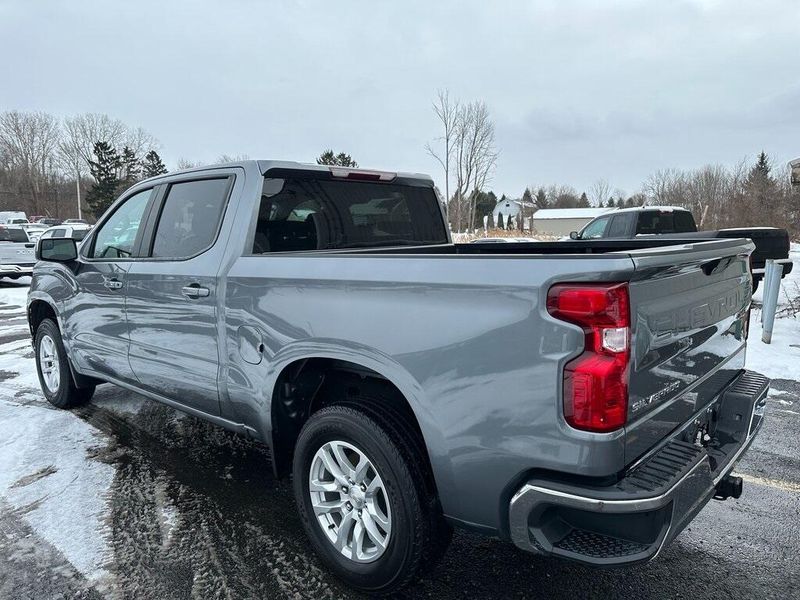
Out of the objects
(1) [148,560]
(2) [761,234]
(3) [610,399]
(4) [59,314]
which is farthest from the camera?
(2) [761,234]

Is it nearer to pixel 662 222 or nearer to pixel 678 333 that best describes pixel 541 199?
pixel 662 222

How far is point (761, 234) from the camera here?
9.45m

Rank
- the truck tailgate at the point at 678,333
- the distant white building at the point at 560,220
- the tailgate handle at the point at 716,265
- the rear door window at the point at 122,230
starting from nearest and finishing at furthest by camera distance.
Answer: the truck tailgate at the point at 678,333 < the tailgate handle at the point at 716,265 < the rear door window at the point at 122,230 < the distant white building at the point at 560,220

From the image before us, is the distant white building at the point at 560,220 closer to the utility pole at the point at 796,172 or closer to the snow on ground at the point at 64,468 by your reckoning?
the utility pole at the point at 796,172

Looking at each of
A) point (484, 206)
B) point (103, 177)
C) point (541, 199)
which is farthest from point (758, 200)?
point (541, 199)

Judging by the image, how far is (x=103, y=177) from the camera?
6175 cm

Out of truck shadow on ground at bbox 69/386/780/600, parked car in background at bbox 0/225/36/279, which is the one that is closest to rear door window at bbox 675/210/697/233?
truck shadow on ground at bbox 69/386/780/600

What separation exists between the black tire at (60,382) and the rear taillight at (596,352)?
467cm

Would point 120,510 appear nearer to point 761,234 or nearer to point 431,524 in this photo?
point 431,524

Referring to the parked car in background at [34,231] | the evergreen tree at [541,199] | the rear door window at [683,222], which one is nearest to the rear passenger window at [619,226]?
the rear door window at [683,222]

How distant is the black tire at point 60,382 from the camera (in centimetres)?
485

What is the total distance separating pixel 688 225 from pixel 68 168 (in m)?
79.6

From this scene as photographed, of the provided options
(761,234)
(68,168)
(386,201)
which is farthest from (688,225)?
(68,168)

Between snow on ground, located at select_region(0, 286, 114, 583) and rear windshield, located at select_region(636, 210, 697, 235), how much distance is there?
961 cm
